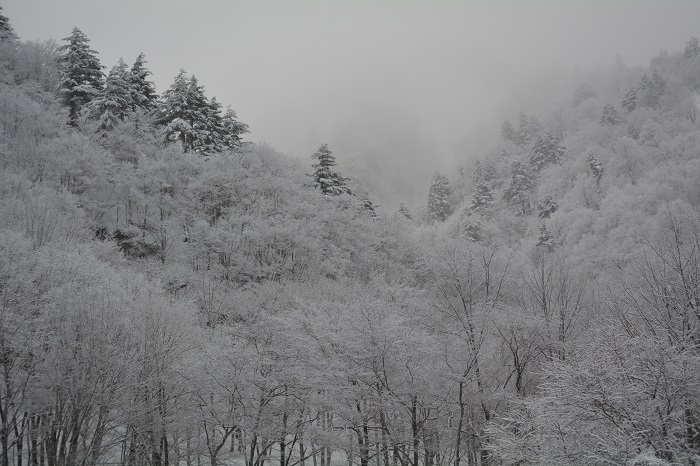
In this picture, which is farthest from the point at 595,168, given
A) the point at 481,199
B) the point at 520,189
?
the point at 481,199

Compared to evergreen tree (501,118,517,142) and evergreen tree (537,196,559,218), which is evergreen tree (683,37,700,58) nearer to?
evergreen tree (501,118,517,142)

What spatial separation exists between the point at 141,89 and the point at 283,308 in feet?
125

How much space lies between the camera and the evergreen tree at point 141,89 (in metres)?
49.2

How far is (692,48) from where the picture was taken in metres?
99.4

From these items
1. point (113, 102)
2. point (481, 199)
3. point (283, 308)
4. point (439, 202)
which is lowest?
point (283, 308)

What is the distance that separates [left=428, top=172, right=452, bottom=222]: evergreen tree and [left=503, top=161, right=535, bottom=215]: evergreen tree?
14.0 metres

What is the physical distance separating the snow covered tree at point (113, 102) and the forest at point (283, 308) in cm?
23

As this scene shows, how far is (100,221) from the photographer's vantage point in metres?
36.7

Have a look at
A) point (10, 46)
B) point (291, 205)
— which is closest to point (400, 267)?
point (291, 205)

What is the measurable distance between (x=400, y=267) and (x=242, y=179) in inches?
786

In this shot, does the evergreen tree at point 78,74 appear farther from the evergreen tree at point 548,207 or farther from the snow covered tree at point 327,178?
the evergreen tree at point 548,207

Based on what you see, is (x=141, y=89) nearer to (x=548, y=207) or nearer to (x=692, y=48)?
(x=548, y=207)

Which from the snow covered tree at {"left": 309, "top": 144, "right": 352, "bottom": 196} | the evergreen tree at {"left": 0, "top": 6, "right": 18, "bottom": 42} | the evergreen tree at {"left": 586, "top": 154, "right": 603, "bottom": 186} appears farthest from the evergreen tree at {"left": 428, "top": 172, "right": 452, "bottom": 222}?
the evergreen tree at {"left": 0, "top": 6, "right": 18, "bottom": 42}

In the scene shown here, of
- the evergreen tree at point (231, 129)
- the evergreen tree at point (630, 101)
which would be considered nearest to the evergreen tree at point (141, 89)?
the evergreen tree at point (231, 129)
